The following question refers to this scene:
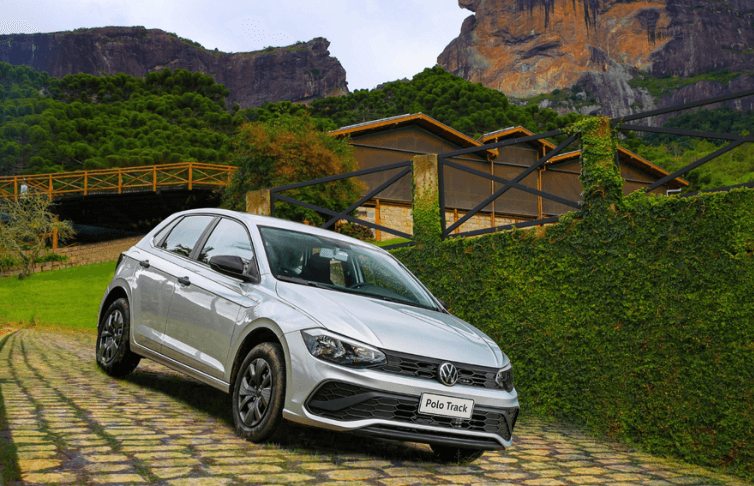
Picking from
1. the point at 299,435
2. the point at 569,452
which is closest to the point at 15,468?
the point at 299,435

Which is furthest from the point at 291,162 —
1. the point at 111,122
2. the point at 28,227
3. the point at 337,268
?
the point at 111,122

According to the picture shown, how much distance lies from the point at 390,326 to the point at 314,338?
562 mm

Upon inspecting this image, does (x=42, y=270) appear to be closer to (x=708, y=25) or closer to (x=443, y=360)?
(x=443, y=360)

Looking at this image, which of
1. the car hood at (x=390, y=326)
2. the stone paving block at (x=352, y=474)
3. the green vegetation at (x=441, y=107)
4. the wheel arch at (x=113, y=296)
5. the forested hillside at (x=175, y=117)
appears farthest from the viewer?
the green vegetation at (x=441, y=107)

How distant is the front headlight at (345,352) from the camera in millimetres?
4148

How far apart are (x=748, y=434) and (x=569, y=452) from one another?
4.75 ft

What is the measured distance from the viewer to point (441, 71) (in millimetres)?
71188

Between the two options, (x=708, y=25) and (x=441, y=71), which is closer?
(x=441, y=71)

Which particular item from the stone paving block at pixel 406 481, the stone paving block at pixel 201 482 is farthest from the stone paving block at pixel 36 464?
the stone paving block at pixel 406 481

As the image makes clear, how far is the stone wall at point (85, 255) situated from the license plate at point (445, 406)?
3292 cm

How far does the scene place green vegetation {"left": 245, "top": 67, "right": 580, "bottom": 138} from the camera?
54250 millimetres

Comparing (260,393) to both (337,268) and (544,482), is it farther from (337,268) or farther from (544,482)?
(544,482)

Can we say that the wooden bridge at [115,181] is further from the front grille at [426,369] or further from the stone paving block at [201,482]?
the stone paving block at [201,482]

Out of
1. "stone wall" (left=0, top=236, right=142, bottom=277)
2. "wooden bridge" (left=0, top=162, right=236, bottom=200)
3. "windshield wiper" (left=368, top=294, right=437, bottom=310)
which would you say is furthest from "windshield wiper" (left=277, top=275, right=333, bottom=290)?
"stone wall" (left=0, top=236, right=142, bottom=277)
